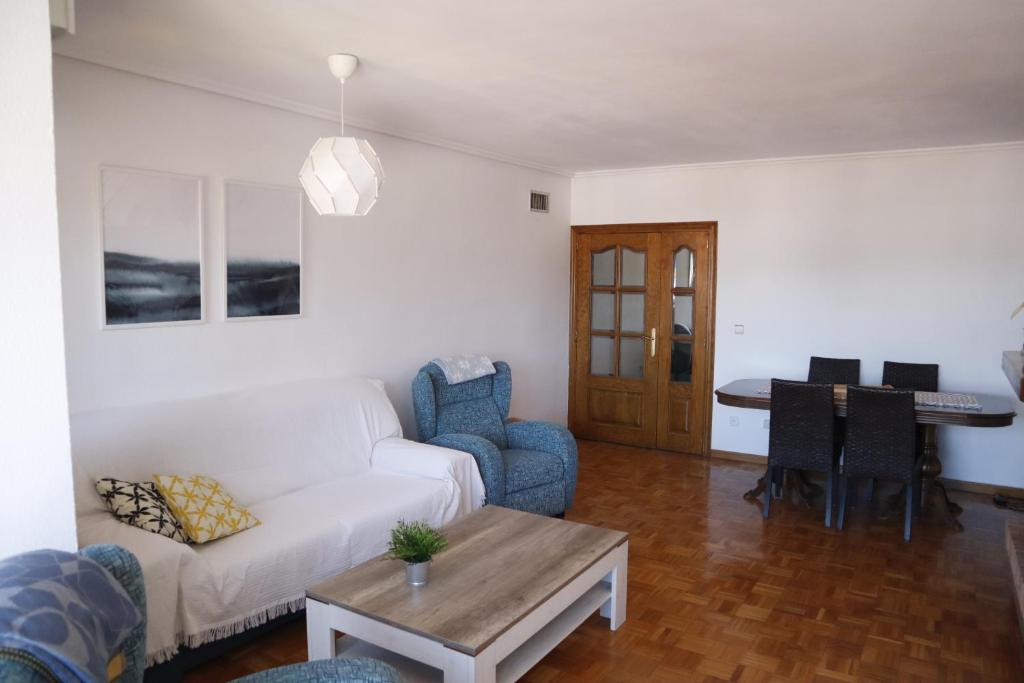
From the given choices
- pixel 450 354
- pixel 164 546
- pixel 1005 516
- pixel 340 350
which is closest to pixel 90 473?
pixel 164 546

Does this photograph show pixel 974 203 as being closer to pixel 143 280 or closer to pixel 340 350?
pixel 340 350

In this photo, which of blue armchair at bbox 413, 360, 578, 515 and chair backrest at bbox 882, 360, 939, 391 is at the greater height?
chair backrest at bbox 882, 360, 939, 391

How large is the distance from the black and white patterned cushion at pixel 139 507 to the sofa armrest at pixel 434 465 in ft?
4.07

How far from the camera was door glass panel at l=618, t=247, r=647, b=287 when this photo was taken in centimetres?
627

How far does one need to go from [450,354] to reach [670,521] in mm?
1823

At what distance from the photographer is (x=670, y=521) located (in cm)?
446

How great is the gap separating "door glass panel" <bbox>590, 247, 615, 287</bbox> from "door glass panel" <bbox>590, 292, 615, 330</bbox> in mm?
105

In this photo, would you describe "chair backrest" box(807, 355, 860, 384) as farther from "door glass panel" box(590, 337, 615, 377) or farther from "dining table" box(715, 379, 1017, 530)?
"door glass panel" box(590, 337, 615, 377)

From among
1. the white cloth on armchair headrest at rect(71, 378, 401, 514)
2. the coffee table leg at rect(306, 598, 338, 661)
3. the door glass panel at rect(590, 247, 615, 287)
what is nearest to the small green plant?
the coffee table leg at rect(306, 598, 338, 661)

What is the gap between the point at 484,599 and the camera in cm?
246

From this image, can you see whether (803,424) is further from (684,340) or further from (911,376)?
(684,340)

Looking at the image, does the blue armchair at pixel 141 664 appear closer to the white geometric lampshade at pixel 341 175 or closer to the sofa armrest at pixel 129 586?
the sofa armrest at pixel 129 586

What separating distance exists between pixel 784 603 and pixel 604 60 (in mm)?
2516

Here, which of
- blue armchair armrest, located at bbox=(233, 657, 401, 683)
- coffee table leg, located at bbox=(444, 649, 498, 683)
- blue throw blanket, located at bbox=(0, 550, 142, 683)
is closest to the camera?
blue throw blanket, located at bbox=(0, 550, 142, 683)
